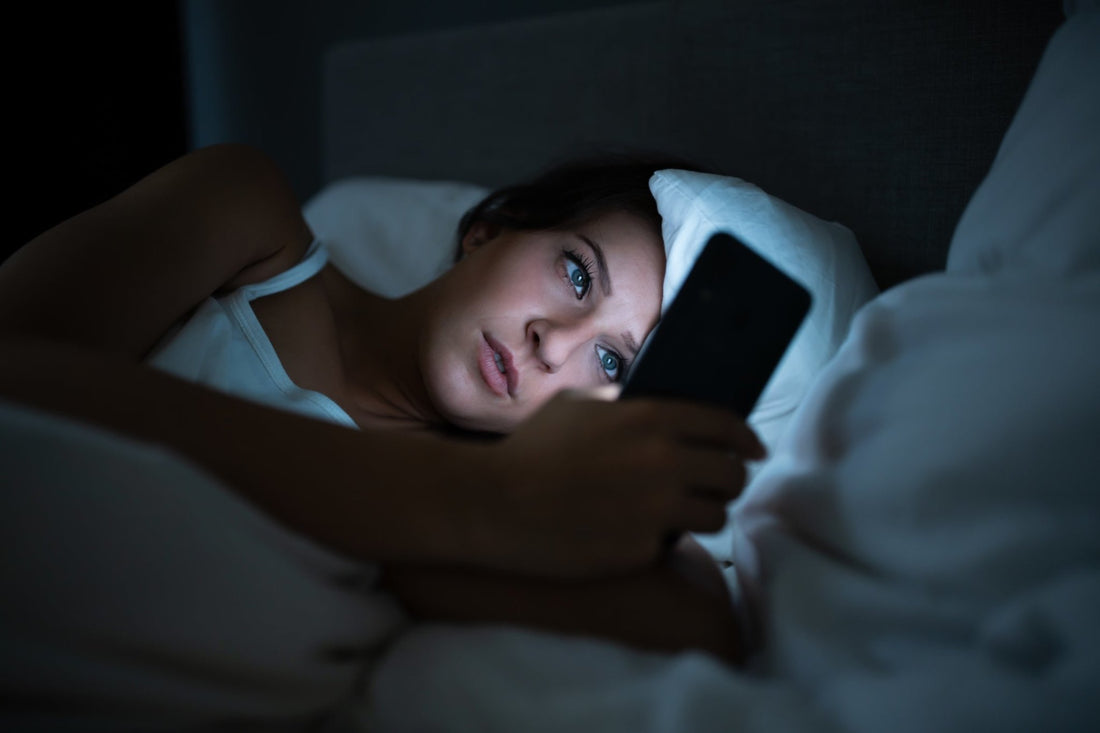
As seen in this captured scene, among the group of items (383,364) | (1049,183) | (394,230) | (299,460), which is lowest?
(383,364)

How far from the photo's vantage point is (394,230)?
4.38ft

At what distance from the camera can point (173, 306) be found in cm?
69

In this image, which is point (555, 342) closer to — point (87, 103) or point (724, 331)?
point (724, 331)

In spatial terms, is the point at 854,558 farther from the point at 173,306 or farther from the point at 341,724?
the point at 173,306

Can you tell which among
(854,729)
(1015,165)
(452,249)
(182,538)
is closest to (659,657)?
(854,729)

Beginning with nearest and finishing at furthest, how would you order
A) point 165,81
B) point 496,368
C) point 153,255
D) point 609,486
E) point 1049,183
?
1. point 609,486
2. point 1049,183
3. point 153,255
4. point 496,368
5. point 165,81

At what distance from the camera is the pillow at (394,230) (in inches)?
49.8

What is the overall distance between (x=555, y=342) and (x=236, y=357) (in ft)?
1.16

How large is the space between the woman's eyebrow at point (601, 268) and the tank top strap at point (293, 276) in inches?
14.2

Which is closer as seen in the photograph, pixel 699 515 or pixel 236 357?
pixel 699 515

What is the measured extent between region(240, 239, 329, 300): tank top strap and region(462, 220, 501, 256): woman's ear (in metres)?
0.23

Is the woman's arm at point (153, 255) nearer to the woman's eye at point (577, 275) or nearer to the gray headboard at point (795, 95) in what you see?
the woman's eye at point (577, 275)

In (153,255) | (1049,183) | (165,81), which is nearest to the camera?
(1049,183)

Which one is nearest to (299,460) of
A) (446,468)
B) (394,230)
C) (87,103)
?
(446,468)
